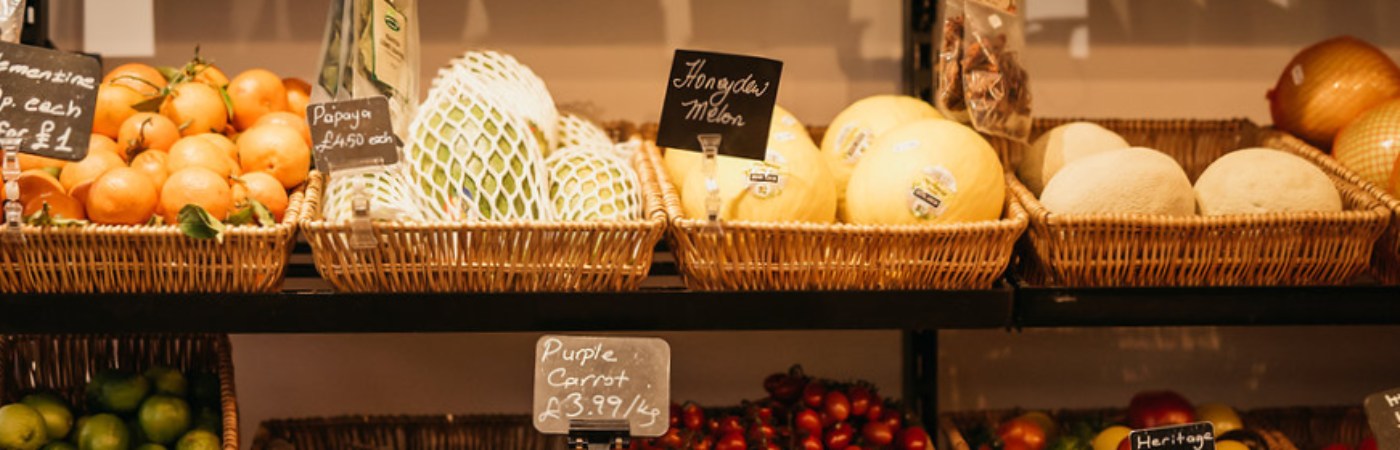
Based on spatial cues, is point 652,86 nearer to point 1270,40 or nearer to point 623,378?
point 623,378

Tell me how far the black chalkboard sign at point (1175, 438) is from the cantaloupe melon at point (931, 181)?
0.37 m

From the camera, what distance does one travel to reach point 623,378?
5.39 ft

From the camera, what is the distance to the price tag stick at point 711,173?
1700mm

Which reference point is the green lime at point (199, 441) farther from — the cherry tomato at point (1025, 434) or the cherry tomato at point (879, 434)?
the cherry tomato at point (1025, 434)

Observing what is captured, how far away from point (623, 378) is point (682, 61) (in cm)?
→ 43

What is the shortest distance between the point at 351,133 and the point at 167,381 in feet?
2.20

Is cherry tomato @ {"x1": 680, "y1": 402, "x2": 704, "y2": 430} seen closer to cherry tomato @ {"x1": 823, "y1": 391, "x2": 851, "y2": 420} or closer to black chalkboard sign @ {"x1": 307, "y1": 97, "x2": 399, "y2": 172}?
cherry tomato @ {"x1": 823, "y1": 391, "x2": 851, "y2": 420}

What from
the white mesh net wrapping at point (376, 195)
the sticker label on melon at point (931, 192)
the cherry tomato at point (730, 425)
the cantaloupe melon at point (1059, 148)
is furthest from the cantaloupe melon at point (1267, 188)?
the white mesh net wrapping at point (376, 195)

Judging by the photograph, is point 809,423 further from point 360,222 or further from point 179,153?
point 179,153

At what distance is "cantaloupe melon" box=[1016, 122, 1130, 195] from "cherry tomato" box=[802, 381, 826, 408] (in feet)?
1.59

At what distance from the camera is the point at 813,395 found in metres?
2.14

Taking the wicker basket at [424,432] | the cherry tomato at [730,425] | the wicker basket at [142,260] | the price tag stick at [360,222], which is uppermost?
the price tag stick at [360,222]

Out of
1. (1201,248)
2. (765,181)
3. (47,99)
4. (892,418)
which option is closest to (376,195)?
(47,99)

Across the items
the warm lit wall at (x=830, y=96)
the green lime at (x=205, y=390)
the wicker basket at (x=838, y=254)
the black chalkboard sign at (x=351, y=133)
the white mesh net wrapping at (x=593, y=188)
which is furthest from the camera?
the warm lit wall at (x=830, y=96)
